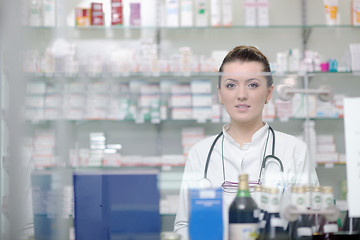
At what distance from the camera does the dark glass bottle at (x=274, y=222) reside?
1.22m

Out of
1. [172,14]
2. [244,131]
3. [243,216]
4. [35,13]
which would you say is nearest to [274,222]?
[243,216]

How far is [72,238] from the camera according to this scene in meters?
1.46

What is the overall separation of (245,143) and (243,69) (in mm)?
240

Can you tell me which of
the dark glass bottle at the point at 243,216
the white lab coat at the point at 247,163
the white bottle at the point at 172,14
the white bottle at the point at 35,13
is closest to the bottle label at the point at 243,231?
the dark glass bottle at the point at 243,216

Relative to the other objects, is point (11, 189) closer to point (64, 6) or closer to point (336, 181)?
point (64, 6)

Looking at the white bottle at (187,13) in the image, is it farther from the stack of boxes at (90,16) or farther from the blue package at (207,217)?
the blue package at (207,217)

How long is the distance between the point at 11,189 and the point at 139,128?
50 cm

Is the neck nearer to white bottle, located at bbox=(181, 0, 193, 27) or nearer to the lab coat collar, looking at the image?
the lab coat collar

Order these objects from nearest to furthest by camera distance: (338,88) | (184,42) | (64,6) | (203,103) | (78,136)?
(338,88) → (78,136) → (64,6) → (203,103) → (184,42)

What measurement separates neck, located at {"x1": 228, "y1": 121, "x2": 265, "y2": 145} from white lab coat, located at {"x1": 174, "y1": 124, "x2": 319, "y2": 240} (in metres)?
0.01

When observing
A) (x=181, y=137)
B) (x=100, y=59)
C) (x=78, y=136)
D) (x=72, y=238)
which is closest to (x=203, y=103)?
(x=181, y=137)

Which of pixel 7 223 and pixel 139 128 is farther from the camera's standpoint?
pixel 139 128

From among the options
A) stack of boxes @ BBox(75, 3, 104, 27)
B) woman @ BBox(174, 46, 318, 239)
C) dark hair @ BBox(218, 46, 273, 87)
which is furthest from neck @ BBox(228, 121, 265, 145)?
stack of boxes @ BBox(75, 3, 104, 27)

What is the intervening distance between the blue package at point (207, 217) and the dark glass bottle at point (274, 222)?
12 centimetres
